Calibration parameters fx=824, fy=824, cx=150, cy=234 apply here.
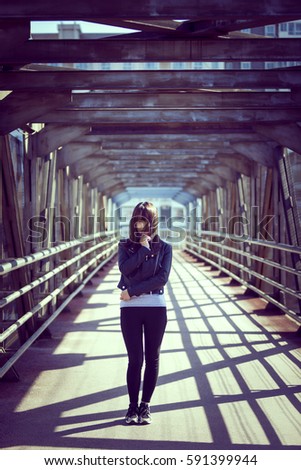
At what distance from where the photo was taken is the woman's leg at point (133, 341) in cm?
523

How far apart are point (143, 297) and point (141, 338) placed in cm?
27

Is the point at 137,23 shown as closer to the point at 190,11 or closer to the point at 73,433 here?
the point at 190,11

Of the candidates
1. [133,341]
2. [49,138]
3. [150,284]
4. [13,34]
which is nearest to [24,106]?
[13,34]

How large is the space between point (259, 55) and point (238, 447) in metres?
3.26

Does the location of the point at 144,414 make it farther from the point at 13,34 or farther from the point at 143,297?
the point at 13,34

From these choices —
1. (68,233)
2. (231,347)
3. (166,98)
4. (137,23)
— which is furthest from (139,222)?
(68,233)

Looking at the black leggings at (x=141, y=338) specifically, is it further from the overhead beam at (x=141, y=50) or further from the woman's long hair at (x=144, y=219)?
the overhead beam at (x=141, y=50)

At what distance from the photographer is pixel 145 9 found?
5.39 meters

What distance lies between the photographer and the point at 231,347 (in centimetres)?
850

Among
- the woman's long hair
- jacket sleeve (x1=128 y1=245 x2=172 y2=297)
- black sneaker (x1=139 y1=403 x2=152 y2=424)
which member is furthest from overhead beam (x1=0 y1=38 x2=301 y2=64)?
black sneaker (x1=139 y1=403 x2=152 y2=424)

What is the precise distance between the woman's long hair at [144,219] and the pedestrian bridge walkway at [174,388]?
1.23 meters

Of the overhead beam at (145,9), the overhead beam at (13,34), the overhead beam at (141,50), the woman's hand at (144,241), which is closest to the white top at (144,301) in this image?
the woman's hand at (144,241)

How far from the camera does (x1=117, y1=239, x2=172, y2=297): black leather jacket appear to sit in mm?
5219

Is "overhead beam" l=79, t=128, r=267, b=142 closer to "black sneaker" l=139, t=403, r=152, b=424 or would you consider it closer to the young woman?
the young woman
